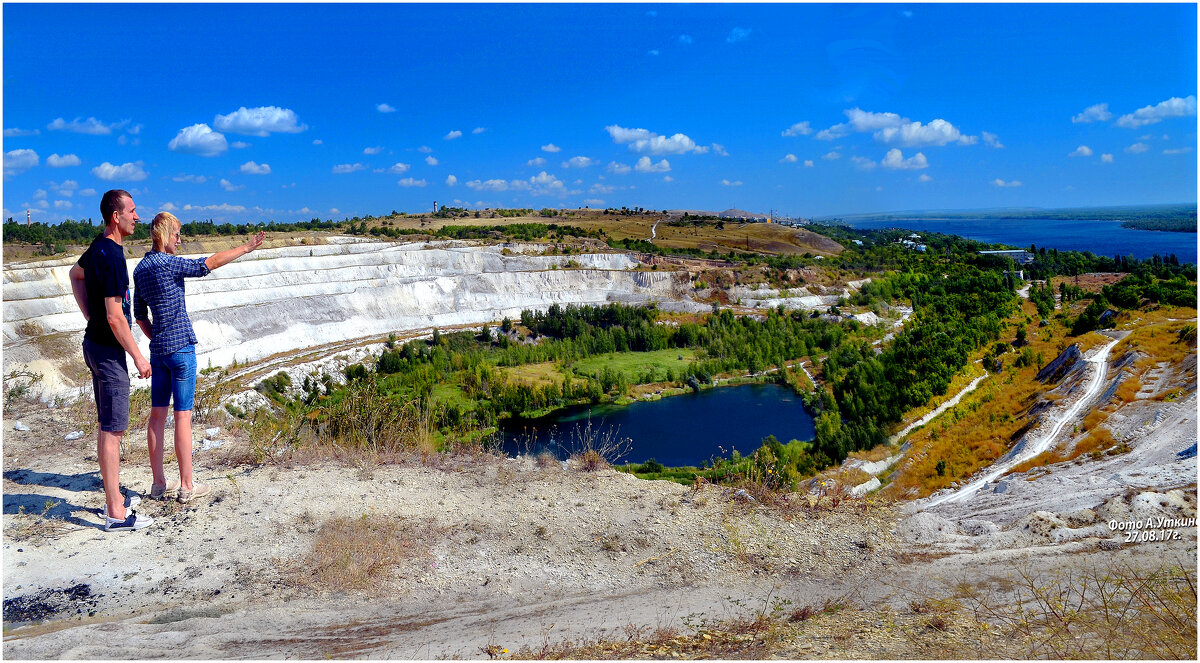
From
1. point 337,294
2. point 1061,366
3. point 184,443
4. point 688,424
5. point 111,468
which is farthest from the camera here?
point 337,294

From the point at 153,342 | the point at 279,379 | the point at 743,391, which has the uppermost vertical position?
the point at 153,342

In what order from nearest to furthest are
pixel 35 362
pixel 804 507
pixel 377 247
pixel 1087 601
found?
pixel 1087 601 → pixel 804 507 → pixel 35 362 → pixel 377 247

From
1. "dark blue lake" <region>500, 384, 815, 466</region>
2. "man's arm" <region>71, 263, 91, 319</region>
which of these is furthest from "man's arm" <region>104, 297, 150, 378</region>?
"dark blue lake" <region>500, 384, 815, 466</region>

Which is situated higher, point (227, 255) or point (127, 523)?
point (227, 255)

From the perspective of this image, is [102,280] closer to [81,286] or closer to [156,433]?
[81,286]

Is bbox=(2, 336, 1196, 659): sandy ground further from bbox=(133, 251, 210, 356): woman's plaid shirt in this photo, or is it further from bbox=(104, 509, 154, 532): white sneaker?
bbox=(133, 251, 210, 356): woman's plaid shirt

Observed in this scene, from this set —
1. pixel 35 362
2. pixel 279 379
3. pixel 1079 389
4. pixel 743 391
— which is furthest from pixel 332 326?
pixel 1079 389

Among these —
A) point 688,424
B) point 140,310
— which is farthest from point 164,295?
point 688,424

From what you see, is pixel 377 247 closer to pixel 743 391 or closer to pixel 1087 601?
pixel 743 391
